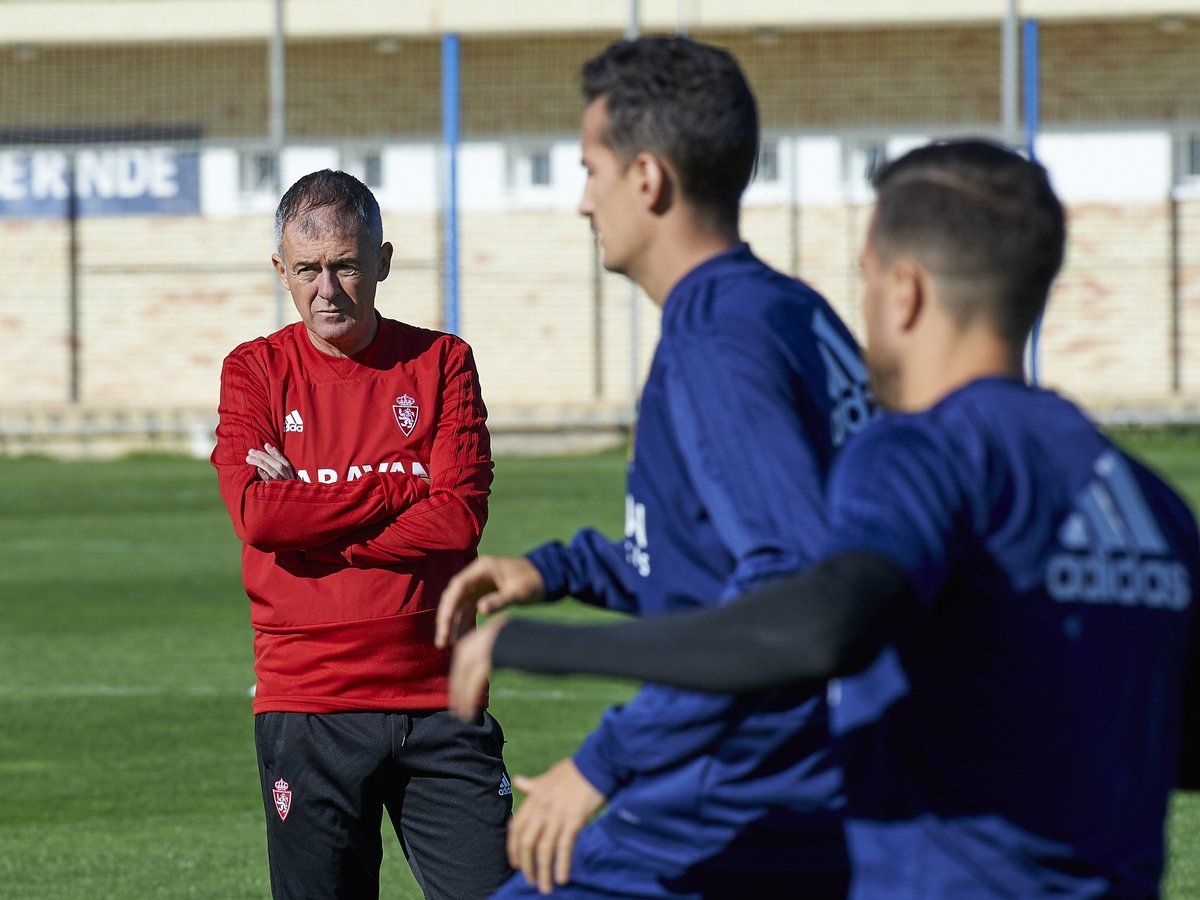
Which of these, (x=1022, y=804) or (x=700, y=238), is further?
(x=700, y=238)

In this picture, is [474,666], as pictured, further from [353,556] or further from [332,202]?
[332,202]

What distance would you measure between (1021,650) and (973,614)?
6 cm

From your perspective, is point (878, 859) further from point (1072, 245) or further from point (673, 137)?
point (1072, 245)

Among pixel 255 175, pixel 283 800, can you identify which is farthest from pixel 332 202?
pixel 255 175

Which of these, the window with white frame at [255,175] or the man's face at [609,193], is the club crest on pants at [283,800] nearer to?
the man's face at [609,193]

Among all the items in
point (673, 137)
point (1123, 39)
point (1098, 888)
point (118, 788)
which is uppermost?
point (1123, 39)

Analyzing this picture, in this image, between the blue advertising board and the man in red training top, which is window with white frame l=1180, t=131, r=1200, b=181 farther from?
the man in red training top

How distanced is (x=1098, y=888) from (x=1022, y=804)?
0.12m

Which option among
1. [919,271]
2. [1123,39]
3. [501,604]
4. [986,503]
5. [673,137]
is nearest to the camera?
[986,503]

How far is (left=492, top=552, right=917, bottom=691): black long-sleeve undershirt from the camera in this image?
1989mm

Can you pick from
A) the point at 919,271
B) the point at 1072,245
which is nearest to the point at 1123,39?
the point at 1072,245

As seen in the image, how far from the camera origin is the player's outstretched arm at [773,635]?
199cm

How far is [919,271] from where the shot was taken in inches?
87.1

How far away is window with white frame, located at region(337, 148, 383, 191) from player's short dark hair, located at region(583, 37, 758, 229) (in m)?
24.2
